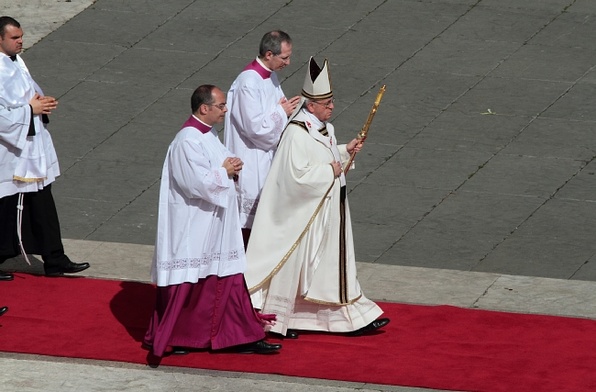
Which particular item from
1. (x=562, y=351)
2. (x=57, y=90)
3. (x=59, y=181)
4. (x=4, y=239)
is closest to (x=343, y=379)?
(x=562, y=351)

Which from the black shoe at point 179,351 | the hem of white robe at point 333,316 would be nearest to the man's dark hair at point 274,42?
the hem of white robe at point 333,316

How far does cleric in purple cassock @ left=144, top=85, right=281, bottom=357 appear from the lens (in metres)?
8.94

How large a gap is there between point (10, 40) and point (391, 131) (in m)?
4.16

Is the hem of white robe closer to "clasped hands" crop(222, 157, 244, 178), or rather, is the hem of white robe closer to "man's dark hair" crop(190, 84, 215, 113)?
"clasped hands" crop(222, 157, 244, 178)

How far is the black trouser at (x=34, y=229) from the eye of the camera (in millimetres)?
10438

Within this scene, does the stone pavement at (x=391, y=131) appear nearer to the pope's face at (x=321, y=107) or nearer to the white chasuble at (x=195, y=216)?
the white chasuble at (x=195, y=216)

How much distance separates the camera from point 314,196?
369 inches

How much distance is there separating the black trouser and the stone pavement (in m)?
0.32

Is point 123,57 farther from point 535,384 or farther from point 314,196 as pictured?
point 535,384

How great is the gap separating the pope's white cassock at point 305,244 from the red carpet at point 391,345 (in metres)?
0.16

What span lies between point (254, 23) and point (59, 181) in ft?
11.7

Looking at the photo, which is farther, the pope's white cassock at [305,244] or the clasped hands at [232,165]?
the pope's white cassock at [305,244]

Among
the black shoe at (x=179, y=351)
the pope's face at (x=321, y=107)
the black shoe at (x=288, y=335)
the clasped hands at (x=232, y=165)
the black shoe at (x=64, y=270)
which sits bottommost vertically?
the black shoe at (x=64, y=270)

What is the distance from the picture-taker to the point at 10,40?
10.1m
